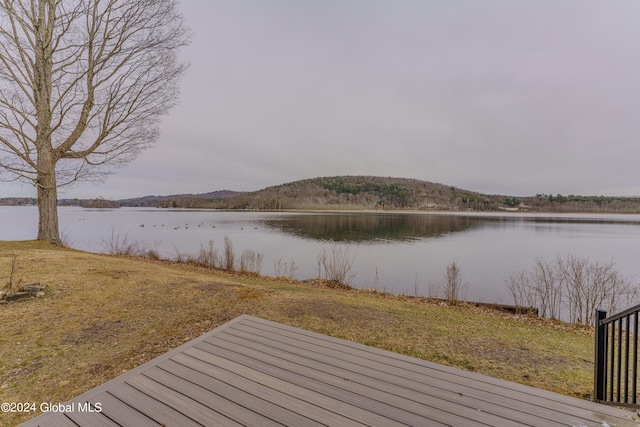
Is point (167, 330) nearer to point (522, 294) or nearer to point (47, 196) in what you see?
point (47, 196)

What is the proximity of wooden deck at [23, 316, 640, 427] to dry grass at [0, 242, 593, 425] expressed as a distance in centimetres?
129

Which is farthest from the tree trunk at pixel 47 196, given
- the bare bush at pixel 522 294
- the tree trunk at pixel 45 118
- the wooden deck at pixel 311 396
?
the bare bush at pixel 522 294

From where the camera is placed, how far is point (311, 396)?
192cm

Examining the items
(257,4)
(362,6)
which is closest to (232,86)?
(257,4)

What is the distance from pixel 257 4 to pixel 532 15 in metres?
14.3

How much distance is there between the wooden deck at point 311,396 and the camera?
5.57 feet

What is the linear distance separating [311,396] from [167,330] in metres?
3.25

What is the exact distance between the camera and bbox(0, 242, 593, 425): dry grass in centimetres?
305

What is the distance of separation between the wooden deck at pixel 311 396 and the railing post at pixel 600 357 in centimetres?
63

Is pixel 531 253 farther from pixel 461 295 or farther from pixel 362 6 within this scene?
pixel 362 6

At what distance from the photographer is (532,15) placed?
13.8 meters

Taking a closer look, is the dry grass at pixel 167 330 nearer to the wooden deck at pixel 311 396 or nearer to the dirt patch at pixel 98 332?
the dirt patch at pixel 98 332

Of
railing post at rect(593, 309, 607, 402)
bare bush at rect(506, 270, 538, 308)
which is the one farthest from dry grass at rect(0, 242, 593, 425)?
bare bush at rect(506, 270, 538, 308)

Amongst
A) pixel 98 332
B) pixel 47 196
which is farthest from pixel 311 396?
pixel 47 196
